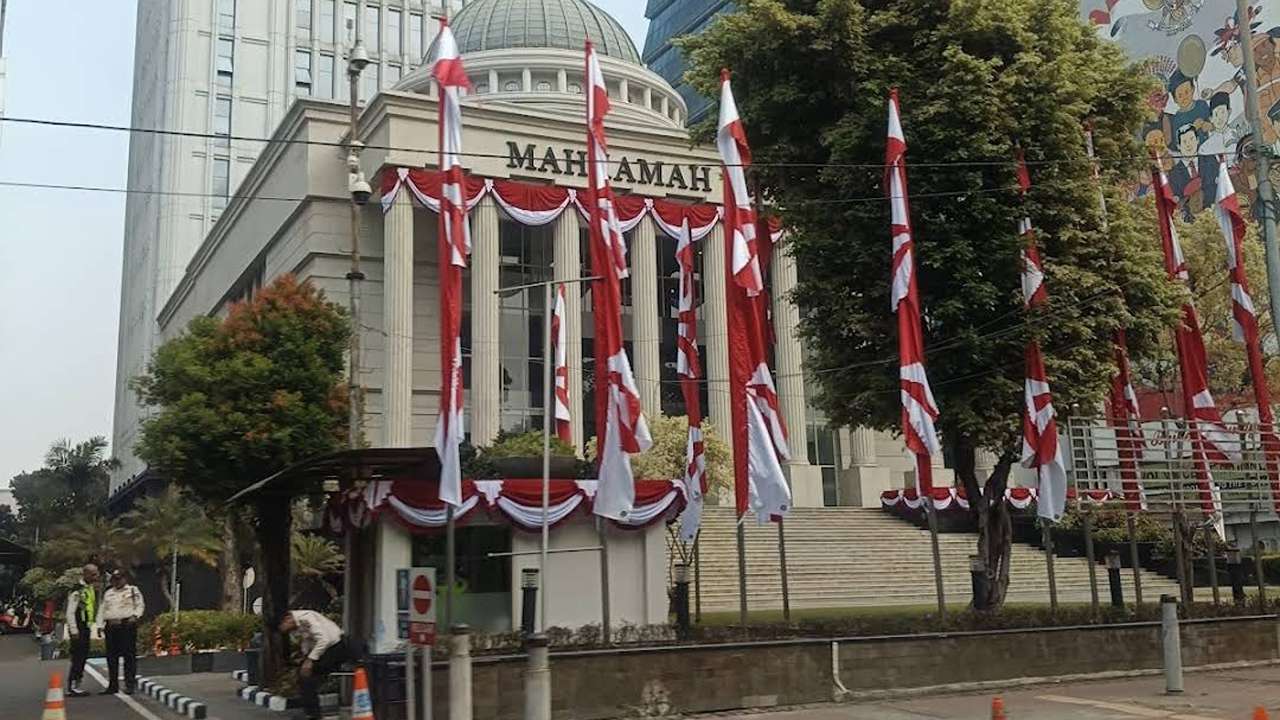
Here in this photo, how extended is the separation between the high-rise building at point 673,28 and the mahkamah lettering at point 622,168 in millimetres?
50919

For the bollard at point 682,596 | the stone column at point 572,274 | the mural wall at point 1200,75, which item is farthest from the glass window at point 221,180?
the bollard at point 682,596

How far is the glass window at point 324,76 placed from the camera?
78375 mm

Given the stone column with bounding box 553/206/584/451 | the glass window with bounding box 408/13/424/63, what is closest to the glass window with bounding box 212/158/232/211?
the glass window with bounding box 408/13/424/63

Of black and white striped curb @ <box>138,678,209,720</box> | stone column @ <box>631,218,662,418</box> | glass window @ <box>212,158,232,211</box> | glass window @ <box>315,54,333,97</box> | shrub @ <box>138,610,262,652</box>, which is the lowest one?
black and white striped curb @ <box>138,678,209,720</box>

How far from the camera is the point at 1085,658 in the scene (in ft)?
52.1

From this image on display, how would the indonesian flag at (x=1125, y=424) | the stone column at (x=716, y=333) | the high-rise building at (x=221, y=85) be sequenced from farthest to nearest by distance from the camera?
1. the high-rise building at (x=221, y=85)
2. the stone column at (x=716, y=333)
3. the indonesian flag at (x=1125, y=424)

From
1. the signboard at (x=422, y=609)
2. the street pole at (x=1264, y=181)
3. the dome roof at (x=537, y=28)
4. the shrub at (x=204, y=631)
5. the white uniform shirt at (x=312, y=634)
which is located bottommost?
the shrub at (x=204, y=631)

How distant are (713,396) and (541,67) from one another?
22451mm

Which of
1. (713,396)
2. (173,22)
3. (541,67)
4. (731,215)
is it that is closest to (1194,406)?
(731,215)

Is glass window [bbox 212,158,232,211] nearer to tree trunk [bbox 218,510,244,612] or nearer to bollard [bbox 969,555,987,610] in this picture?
tree trunk [bbox 218,510,244,612]

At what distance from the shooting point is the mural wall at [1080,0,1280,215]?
68.1 metres

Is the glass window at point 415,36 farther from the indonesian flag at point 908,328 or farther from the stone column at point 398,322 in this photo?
the indonesian flag at point 908,328

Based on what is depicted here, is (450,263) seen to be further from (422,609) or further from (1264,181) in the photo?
(1264,181)

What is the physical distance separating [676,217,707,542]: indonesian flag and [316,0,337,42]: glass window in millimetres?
67107
